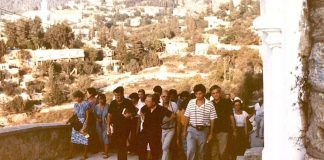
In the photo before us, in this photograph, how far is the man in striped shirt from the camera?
5.80 meters

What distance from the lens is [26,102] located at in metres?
43.9

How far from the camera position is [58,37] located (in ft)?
191

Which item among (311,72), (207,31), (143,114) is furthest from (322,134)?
(207,31)

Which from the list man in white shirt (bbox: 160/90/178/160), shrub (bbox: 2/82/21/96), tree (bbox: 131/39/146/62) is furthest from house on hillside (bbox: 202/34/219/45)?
man in white shirt (bbox: 160/90/178/160)

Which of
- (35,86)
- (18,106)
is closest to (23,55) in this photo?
(35,86)

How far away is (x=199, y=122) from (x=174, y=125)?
1.91 feet

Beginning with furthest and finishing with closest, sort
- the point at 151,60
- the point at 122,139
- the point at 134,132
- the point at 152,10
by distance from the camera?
1. the point at 152,10
2. the point at 151,60
3. the point at 134,132
4. the point at 122,139

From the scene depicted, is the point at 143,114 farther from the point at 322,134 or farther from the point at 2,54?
the point at 2,54

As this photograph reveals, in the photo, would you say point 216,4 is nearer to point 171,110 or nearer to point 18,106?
point 18,106

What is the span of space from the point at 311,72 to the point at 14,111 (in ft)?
133

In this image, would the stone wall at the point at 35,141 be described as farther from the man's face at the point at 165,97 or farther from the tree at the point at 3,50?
the tree at the point at 3,50

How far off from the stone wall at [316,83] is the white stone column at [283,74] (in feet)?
0.40

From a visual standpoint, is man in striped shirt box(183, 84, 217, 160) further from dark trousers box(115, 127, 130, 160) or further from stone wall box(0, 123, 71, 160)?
stone wall box(0, 123, 71, 160)

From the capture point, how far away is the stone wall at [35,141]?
6738mm
